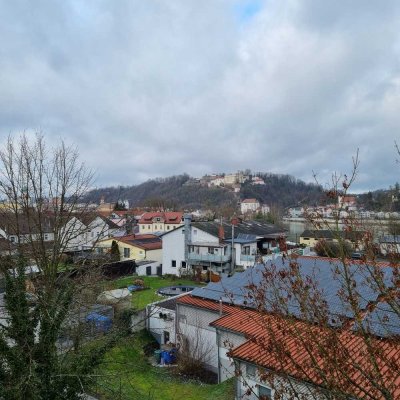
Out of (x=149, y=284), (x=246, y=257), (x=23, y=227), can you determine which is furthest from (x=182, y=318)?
(x=246, y=257)

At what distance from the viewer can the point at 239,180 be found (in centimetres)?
18862

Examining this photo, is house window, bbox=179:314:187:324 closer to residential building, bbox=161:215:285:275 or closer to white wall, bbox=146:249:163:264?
residential building, bbox=161:215:285:275

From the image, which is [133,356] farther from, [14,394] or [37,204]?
[14,394]

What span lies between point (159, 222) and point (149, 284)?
37081 millimetres

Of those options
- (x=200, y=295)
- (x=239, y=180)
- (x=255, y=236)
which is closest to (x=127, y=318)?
(x=200, y=295)

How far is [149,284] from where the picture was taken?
2989cm

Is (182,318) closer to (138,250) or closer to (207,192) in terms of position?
(138,250)

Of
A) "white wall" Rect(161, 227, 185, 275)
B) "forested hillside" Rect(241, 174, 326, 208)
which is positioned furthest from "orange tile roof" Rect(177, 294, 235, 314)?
"forested hillside" Rect(241, 174, 326, 208)

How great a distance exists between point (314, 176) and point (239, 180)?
610 ft

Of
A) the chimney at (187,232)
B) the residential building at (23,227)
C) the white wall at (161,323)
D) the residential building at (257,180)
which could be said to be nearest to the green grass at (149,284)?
the chimney at (187,232)

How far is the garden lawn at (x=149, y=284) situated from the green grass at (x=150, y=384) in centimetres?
675

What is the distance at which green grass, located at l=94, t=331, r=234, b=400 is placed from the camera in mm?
11586

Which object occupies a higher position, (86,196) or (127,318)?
(86,196)

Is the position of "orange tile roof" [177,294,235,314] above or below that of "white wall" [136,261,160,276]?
above
